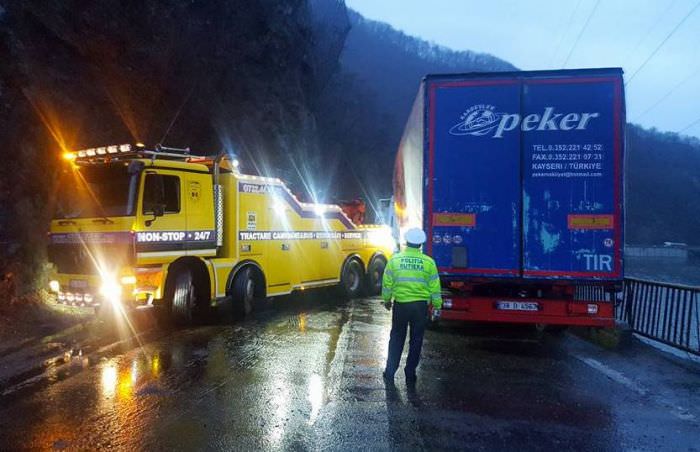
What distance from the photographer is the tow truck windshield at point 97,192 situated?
854cm

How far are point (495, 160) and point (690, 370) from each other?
3681 mm

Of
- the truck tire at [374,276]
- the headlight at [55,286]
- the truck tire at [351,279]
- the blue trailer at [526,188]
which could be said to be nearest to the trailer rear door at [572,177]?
the blue trailer at [526,188]

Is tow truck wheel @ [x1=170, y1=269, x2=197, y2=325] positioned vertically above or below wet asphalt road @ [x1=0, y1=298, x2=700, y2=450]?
above

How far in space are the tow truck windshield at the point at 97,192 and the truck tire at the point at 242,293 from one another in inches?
99.9

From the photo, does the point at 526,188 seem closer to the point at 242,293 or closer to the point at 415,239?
the point at 415,239

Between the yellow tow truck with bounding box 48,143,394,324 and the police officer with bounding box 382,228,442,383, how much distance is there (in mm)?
4365

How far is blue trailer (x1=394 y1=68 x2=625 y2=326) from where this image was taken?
7160 millimetres

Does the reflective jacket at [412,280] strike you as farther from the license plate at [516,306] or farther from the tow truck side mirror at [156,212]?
the tow truck side mirror at [156,212]

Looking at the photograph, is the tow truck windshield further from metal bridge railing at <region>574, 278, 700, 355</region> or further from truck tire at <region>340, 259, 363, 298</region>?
metal bridge railing at <region>574, 278, 700, 355</region>

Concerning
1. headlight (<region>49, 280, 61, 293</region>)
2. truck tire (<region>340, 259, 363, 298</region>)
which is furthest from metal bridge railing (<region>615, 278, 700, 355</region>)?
headlight (<region>49, 280, 61, 293</region>)

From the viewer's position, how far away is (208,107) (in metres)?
21.8

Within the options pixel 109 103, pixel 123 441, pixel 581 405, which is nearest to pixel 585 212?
pixel 581 405

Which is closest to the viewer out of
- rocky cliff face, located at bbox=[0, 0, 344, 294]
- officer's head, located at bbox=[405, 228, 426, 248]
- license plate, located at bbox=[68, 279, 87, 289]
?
officer's head, located at bbox=[405, 228, 426, 248]

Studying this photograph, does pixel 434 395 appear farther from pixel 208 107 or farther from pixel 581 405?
pixel 208 107
